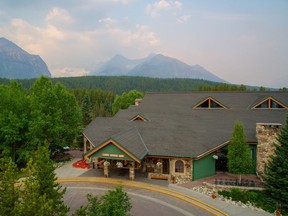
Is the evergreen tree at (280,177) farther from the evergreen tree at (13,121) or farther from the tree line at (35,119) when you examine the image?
the evergreen tree at (13,121)

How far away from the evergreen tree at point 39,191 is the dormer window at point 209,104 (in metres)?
23.8

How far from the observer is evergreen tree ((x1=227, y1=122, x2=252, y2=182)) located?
71.3 feet

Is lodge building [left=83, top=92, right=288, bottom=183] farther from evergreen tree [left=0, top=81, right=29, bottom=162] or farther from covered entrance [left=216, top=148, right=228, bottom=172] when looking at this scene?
evergreen tree [left=0, top=81, right=29, bottom=162]

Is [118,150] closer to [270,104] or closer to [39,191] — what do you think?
[39,191]

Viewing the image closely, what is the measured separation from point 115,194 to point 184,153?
12.4m

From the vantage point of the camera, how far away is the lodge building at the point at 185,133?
2311cm

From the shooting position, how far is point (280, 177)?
18531 millimetres

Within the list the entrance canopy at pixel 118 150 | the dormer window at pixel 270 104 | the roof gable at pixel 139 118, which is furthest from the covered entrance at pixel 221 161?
the roof gable at pixel 139 118

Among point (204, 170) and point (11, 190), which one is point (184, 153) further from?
point (11, 190)

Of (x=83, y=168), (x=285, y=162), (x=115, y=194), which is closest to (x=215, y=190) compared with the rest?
(x=285, y=162)

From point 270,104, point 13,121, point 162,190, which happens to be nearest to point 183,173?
point 162,190

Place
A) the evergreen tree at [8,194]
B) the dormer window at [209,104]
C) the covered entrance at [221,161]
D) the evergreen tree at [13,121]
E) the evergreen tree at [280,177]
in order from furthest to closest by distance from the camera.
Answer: the dormer window at [209,104], the evergreen tree at [13,121], the covered entrance at [221,161], the evergreen tree at [280,177], the evergreen tree at [8,194]

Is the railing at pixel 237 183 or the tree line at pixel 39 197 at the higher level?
the tree line at pixel 39 197

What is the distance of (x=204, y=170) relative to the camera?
23.9 m
